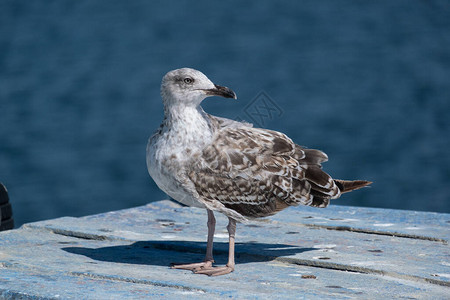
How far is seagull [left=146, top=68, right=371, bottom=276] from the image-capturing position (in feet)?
13.2

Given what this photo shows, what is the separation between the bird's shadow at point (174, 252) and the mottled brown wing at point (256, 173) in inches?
11.8

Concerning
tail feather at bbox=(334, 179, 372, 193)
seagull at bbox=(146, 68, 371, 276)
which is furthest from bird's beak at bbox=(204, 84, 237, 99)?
tail feather at bbox=(334, 179, 372, 193)

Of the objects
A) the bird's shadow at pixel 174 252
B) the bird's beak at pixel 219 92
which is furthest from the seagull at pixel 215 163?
the bird's shadow at pixel 174 252

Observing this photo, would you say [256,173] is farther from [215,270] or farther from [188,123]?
[215,270]

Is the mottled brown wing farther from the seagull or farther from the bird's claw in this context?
the bird's claw

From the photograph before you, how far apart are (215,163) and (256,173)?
261 mm

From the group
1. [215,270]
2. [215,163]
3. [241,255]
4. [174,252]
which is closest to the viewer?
[215,270]

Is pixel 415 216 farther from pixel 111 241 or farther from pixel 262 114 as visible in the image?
pixel 111 241

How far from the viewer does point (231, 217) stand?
4156 millimetres

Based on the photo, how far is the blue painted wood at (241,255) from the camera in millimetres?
3547

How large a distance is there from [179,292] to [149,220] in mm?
1969

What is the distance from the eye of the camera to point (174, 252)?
4578 millimetres

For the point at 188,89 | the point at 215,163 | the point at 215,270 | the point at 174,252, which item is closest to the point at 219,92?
the point at 188,89

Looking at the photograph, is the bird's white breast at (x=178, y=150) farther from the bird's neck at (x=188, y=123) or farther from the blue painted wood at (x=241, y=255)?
the blue painted wood at (x=241, y=255)
